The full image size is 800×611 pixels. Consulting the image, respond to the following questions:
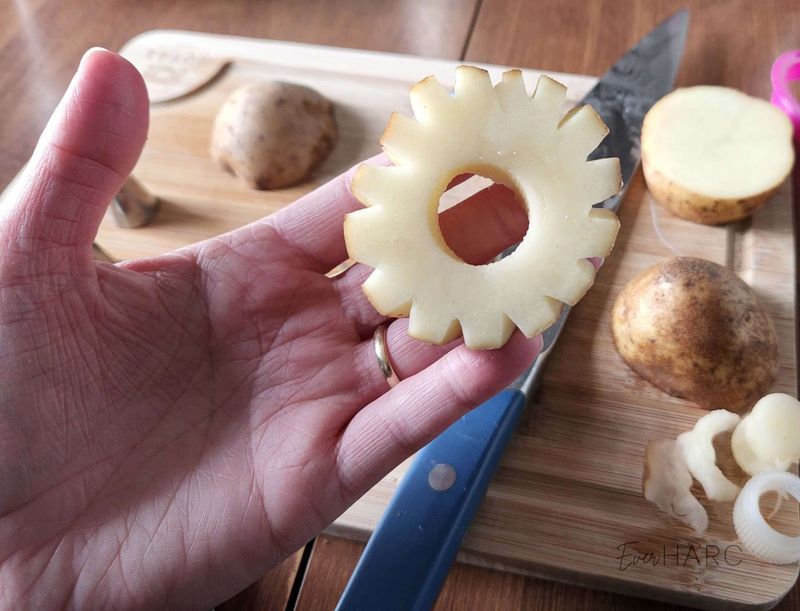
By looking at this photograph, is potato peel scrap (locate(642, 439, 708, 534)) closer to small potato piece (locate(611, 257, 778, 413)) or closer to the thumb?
small potato piece (locate(611, 257, 778, 413))

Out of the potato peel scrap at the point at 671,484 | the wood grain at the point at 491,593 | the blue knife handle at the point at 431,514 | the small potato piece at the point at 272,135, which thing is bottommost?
the wood grain at the point at 491,593

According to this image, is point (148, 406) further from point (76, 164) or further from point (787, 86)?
point (787, 86)

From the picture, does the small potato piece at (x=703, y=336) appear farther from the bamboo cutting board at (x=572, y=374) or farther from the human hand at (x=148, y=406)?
the human hand at (x=148, y=406)

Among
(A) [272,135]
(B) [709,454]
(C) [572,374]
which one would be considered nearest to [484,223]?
(C) [572,374]

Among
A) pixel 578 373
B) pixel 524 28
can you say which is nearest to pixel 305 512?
pixel 578 373

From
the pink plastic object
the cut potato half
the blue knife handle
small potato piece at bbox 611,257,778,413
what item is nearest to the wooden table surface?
the pink plastic object

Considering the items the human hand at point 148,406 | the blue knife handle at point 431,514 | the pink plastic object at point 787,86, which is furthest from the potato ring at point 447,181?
the pink plastic object at point 787,86
